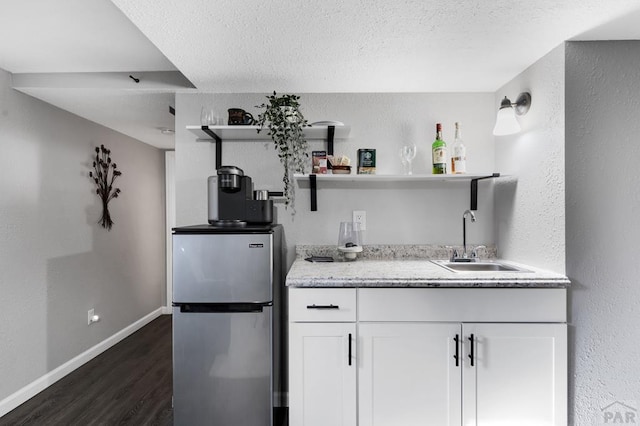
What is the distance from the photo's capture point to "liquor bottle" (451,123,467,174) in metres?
2.11

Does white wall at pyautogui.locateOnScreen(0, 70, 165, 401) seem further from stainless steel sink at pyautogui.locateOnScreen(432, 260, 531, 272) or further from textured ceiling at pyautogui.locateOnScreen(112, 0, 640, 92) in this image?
stainless steel sink at pyautogui.locateOnScreen(432, 260, 531, 272)

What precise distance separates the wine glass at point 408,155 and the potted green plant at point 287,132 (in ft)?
2.17

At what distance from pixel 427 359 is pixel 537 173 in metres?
1.20

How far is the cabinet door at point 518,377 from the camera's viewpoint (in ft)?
5.20

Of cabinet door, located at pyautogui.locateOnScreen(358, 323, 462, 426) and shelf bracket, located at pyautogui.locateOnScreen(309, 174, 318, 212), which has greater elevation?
shelf bracket, located at pyautogui.locateOnScreen(309, 174, 318, 212)

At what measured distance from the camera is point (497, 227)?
88.2 inches

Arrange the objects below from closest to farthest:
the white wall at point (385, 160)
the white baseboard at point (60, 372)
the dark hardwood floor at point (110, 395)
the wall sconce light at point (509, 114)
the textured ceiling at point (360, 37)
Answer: the textured ceiling at point (360, 37) → the wall sconce light at point (509, 114) → the dark hardwood floor at point (110, 395) → the white baseboard at point (60, 372) → the white wall at point (385, 160)

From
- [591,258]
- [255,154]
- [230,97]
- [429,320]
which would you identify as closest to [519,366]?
[429,320]

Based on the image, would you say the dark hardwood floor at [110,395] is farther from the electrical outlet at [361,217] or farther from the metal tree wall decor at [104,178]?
the electrical outlet at [361,217]

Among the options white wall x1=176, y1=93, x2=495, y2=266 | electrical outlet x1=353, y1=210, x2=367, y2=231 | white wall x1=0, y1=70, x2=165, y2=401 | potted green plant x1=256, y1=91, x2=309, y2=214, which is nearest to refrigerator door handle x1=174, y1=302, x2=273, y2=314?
white wall x1=176, y1=93, x2=495, y2=266

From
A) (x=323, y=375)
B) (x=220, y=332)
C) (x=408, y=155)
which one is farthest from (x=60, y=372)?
(x=408, y=155)

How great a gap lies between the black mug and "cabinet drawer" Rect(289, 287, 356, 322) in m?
1.13

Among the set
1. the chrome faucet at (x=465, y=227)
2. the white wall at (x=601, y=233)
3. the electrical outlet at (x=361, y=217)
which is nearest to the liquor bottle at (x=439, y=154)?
the chrome faucet at (x=465, y=227)

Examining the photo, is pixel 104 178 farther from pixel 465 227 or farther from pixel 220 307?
pixel 465 227
